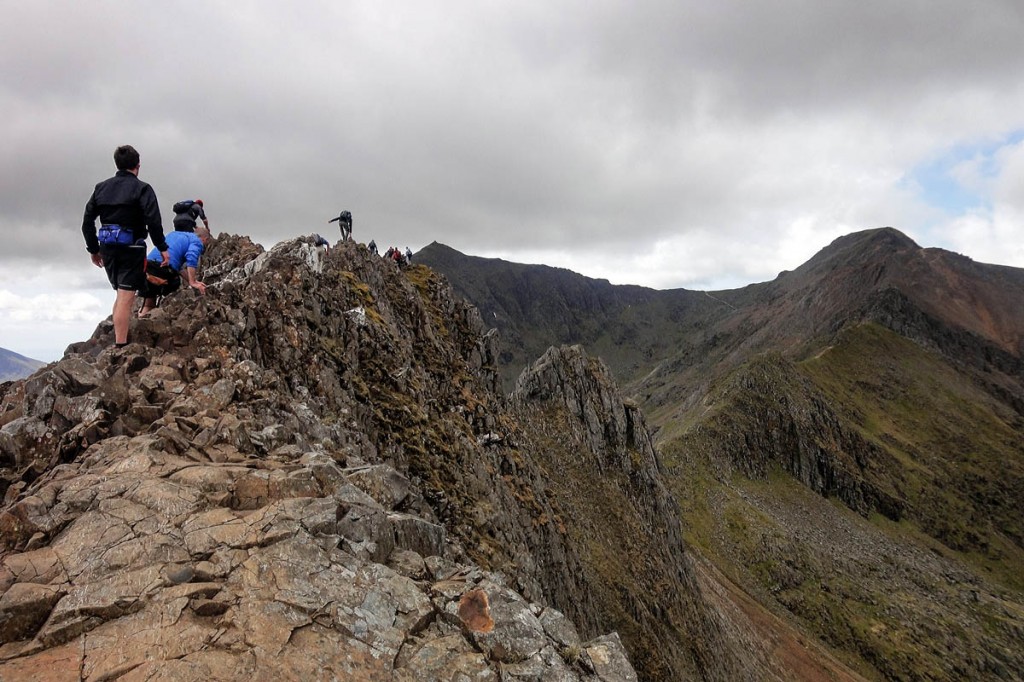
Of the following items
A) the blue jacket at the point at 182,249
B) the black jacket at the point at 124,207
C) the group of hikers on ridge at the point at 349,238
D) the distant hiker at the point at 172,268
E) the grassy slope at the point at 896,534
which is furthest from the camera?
the grassy slope at the point at 896,534

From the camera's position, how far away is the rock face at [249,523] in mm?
6727

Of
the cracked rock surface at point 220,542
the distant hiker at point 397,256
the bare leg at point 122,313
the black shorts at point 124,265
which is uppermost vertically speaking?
the distant hiker at point 397,256

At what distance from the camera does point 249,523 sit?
8.45 metres

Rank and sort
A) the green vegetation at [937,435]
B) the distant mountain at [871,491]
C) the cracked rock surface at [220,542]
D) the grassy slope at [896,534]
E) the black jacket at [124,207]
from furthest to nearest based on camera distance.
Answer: the green vegetation at [937,435], the distant mountain at [871,491], the grassy slope at [896,534], the black jacket at [124,207], the cracked rock surface at [220,542]

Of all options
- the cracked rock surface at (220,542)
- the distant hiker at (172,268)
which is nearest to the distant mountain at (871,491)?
the cracked rock surface at (220,542)

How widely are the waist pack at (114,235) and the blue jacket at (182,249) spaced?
352cm

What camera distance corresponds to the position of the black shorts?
11492 millimetres

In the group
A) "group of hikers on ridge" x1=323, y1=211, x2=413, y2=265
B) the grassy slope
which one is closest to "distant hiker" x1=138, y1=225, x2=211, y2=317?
"group of hikers on ridge" x1=323, y1=211, x2=413, y2=265

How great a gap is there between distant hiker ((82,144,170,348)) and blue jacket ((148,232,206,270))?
9.92 feet

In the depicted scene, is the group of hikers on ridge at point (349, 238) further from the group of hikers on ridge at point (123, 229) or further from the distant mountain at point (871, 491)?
the distant mountain at point (871, 491)

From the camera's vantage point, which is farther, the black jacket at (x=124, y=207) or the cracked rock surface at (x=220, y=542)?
the black jacket at (x=124, y=207)

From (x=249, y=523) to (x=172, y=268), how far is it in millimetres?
9672

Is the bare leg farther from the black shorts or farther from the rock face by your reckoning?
the rock face

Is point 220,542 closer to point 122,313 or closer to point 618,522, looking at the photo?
point 122,313
